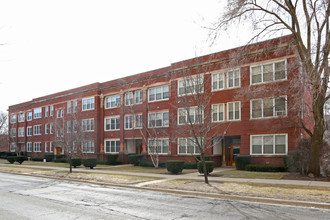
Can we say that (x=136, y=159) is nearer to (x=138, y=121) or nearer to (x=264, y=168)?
(x=138, y=121)

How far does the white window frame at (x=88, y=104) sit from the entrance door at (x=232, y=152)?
21.1 metres

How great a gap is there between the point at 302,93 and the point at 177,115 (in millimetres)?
15513

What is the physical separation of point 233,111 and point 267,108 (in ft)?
10.4

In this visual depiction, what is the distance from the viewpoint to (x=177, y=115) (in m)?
30.1

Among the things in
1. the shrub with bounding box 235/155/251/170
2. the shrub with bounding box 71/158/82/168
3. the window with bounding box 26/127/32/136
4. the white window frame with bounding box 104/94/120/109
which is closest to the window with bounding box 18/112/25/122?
the window with bounding box 26/127/32/136

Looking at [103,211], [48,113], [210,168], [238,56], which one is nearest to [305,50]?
[238,56]

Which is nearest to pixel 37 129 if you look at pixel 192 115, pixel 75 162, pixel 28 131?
pixel 28 131

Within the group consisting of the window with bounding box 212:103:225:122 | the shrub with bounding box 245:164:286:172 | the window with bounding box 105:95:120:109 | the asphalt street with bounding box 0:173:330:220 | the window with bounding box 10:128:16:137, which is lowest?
the shrub with bounding box 245:164:286:172

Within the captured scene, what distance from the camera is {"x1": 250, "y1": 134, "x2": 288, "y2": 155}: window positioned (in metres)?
23.3

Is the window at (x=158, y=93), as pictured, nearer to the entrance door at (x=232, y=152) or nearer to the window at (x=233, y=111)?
the window at (x=233, y=111)

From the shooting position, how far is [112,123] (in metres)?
39.3

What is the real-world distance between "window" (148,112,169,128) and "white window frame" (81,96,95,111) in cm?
1137

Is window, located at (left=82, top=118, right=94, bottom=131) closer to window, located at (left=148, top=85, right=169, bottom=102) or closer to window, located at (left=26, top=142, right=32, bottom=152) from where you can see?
window, located at (left=148, top=85, right=169, bottom=102)

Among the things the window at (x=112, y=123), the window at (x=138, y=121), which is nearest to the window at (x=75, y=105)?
the window at (x=112, y=123)
